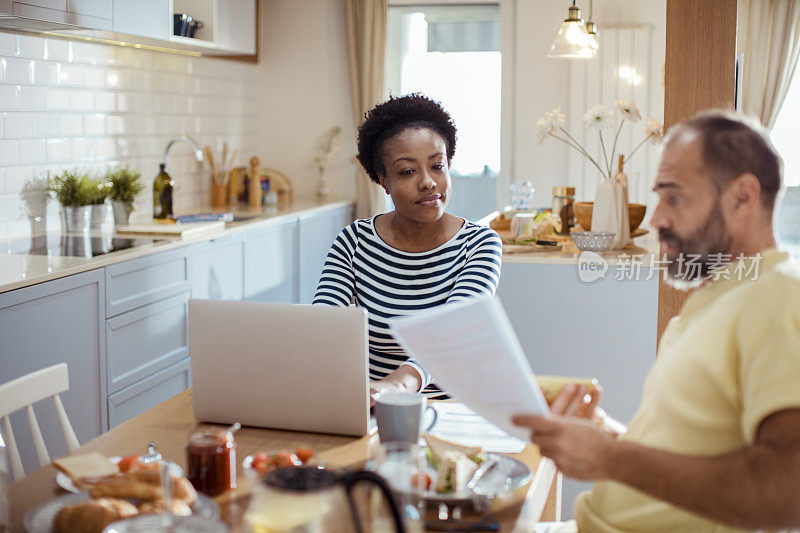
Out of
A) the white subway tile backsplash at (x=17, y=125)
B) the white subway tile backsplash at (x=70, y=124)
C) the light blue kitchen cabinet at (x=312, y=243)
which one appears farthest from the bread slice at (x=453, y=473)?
the light blue kitchen cabinet at (x=312, y=243)

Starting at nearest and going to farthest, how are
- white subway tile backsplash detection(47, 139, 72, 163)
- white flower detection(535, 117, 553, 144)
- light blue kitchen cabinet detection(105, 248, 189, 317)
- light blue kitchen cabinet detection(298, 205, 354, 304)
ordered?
light blue kitchen cabinet detection(105, 248, 189, 317) < white subway tile backsplash detection(47, 139, 72, 163) < white flower detection(535, 117, 553, 144) < light blue kitchen cabinet detection(298, 205, 354, 304)

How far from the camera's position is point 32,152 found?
3.72 metres

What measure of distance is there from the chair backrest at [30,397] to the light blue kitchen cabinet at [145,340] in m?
1.39

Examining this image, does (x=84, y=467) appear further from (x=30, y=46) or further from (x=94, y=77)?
(x=94, y=77)

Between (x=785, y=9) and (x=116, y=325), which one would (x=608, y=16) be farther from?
(x=116, y=325)

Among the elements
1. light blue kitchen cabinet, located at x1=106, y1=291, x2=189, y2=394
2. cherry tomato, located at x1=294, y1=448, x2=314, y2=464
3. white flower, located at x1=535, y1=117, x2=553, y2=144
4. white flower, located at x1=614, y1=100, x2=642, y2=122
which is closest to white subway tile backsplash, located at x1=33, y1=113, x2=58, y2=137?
light blue kitchen cabinet, located at x1=106, y1=291, x2=189, y2=394

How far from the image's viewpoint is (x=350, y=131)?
5.98m

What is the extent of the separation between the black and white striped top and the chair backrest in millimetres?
725

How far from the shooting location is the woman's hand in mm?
1867

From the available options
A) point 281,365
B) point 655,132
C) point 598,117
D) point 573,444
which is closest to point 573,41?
point 598,117

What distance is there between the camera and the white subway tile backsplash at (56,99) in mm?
3805

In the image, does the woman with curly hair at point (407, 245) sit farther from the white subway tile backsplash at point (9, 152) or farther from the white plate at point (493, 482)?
the white subway tile backsplash at point (9, 152)

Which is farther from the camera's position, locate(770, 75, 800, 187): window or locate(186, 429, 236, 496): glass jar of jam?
locate(770, 75, 800, 187): window

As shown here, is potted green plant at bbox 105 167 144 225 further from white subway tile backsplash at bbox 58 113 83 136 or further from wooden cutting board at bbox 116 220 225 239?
white subway tile backsplash at bbox 58 113 83 136
